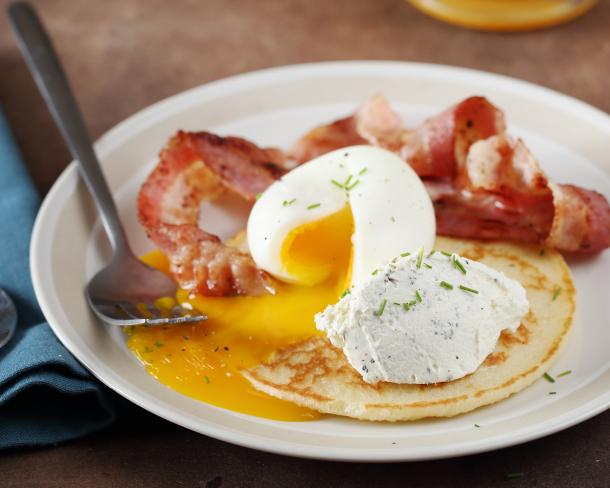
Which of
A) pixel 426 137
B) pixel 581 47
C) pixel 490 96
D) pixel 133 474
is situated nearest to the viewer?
pixel 133 474

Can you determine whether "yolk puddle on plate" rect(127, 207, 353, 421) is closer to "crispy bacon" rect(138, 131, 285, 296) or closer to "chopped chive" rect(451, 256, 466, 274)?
"crispy bacon" rect(138, 131, 285, 296)

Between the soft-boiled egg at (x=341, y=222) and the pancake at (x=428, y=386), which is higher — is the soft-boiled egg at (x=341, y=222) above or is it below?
above

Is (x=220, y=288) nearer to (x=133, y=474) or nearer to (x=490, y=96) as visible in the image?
(x=133, y=474)

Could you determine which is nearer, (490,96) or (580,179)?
(580,179)

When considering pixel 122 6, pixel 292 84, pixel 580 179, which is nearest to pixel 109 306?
pixel 292 84

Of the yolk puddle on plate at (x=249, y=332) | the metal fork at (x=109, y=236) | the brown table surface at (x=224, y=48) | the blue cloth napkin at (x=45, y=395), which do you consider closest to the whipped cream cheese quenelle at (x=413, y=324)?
the yolk puddle on plate at (x=249, y=332)

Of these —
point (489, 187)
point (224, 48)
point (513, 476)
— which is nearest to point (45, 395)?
point (513, 476)

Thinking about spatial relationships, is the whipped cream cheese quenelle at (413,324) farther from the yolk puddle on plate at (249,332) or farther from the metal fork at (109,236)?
the metal fork at (109,236)

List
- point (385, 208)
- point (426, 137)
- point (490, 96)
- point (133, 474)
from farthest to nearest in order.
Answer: point (490, 96), point (426, 137), point (385, 208), point (133, 474)

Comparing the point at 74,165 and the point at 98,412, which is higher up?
the point at 74,165
